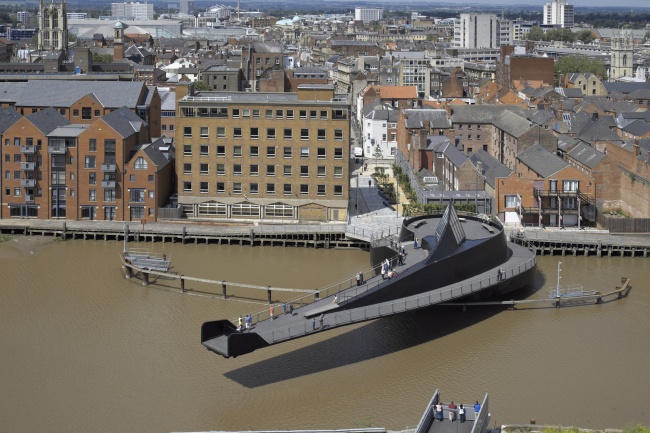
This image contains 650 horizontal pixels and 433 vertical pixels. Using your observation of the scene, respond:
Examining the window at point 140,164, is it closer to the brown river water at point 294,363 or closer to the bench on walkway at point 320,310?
the brown river water at point 294,363

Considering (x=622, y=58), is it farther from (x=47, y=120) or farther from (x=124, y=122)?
(x=47, y=120)

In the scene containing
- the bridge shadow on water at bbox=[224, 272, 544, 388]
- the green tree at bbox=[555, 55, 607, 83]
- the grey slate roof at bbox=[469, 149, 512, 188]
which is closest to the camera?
the bridge shadow on water at bbox=[224, 272, 544, 388]

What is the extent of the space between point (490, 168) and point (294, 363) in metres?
34.0

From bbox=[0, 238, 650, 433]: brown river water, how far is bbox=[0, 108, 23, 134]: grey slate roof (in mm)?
15072

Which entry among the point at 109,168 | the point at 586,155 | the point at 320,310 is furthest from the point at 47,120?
the point at 586,155

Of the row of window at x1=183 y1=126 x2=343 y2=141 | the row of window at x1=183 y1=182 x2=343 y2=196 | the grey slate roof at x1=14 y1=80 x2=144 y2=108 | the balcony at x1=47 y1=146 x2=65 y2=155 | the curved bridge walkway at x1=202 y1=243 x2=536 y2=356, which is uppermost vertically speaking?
the grey slate roof at x1=14 y1=80 x2=144 y2=108

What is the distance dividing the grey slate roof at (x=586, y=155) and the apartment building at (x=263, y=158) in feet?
57.9

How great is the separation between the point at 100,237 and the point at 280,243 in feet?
35.2

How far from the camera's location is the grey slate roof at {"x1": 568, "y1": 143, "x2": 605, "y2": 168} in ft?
213

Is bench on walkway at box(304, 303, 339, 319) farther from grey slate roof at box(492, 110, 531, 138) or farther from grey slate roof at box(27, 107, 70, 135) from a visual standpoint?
grey slate roof at box(492, 110, 531, 138)

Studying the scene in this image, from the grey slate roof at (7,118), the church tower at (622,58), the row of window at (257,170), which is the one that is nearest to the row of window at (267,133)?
the row of window at (257,170)

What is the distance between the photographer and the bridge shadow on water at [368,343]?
120ft

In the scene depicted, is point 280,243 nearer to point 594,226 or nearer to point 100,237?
point 100,237

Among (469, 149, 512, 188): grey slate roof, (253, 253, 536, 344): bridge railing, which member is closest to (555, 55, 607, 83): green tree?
(469, 149, 512, 188): grey slate roof
